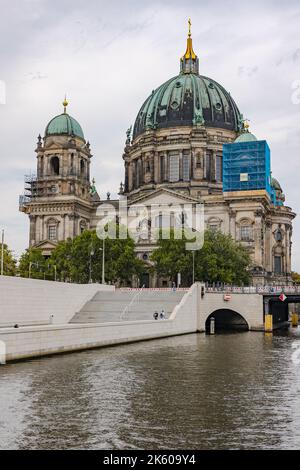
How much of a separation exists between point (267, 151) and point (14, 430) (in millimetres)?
92255

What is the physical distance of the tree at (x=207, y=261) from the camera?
78312 millimetres

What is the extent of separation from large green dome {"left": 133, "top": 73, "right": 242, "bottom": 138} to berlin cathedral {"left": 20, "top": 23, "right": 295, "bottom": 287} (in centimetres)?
19

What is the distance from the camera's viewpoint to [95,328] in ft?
140

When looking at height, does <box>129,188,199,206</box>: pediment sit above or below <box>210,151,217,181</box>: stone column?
below

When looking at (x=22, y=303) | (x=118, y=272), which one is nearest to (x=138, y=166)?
(x=118, y=272)

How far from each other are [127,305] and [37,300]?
13329 millimetres

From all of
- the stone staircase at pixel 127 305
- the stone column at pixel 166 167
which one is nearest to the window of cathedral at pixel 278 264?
the stone column at pixel 166 167

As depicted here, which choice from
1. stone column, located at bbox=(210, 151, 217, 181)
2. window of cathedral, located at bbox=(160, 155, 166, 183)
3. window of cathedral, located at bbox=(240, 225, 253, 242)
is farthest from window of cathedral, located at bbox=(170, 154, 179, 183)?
window of cathedral, located at bbox=(240, 225, 253, 242)

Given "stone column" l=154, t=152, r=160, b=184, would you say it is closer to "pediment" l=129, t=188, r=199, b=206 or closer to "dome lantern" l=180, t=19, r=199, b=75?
"pediment" l=129, t=188, r=199, b=206

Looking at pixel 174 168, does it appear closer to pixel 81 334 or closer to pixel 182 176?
pixel 182 176

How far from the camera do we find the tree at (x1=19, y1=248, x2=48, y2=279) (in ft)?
290

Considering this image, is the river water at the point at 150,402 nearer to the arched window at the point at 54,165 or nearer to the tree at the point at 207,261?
the tree at the point at 207,261

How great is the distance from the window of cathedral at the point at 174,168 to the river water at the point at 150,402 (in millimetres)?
77074

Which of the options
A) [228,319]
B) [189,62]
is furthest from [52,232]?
[189,62]
